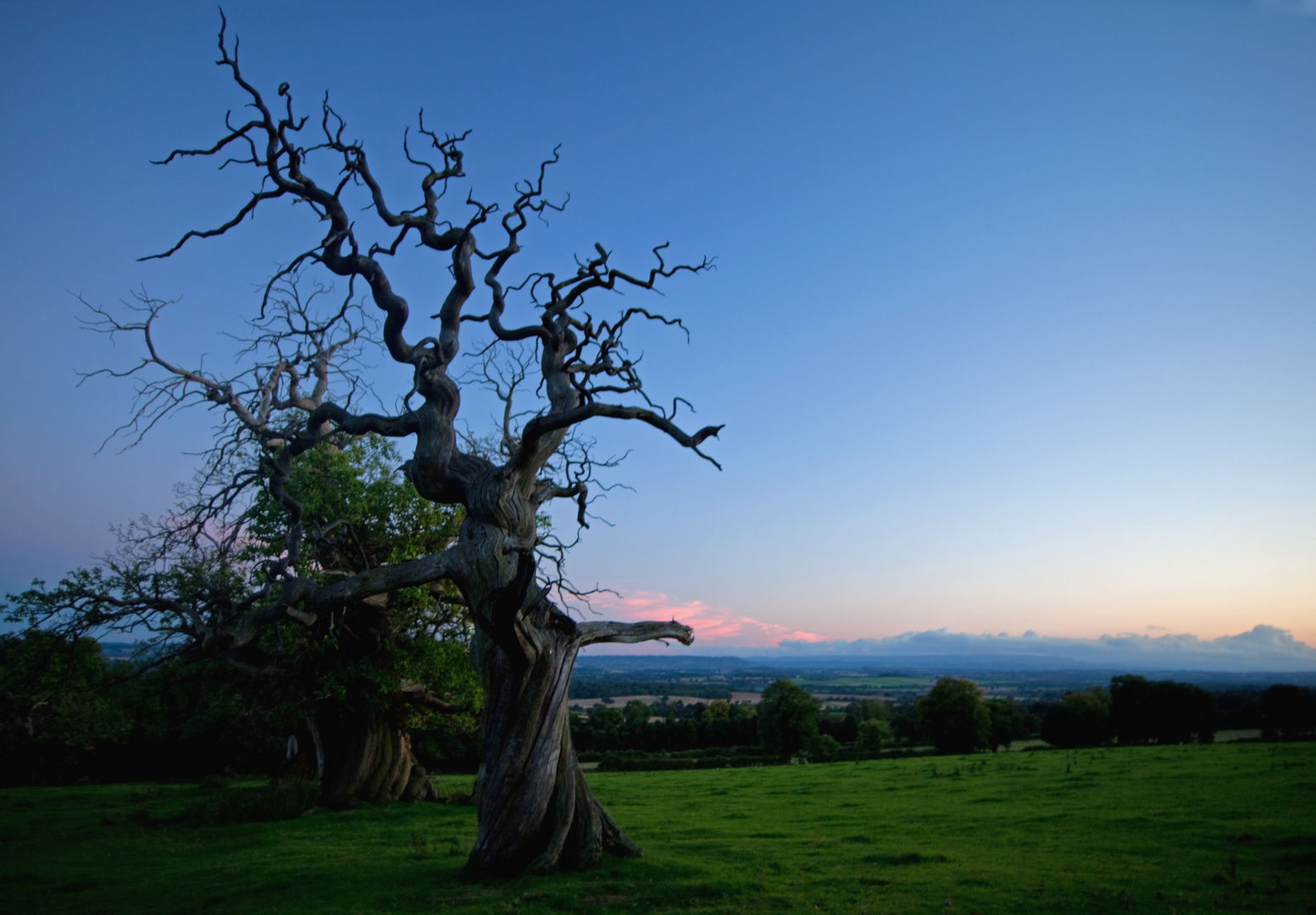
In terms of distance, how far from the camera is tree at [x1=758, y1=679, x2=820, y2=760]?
54.0 m

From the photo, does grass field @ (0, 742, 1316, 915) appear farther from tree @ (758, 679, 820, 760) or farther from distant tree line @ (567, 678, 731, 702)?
distant tree line @ (567, 678, 731, 702)

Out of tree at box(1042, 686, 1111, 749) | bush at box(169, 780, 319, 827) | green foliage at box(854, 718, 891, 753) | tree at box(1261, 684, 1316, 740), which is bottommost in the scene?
green foliage at box(854, 718, 891, 753)

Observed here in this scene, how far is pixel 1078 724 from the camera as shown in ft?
166

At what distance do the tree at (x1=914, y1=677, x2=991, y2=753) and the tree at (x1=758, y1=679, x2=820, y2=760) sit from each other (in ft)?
27.6

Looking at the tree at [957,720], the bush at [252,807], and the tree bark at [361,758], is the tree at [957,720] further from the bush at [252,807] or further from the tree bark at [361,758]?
the bush at [252,807]

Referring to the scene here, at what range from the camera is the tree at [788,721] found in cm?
5400

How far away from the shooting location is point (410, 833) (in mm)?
17781

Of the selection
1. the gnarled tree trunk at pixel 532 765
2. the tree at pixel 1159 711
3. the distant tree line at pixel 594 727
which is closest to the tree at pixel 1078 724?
the distant tree line at pixel 594 727

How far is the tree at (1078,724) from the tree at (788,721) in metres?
16.5

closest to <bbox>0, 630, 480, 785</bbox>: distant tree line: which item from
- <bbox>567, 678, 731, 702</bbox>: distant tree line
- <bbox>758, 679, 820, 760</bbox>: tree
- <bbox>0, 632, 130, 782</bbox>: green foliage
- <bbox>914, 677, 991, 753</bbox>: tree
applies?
<bbox>0, 632, 130, 782</bbox>: green foliage

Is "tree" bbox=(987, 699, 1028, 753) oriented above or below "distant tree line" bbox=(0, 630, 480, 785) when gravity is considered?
below

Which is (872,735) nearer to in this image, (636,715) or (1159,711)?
(1159,711)

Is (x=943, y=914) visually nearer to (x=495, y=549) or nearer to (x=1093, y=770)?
(x=495, y=549)

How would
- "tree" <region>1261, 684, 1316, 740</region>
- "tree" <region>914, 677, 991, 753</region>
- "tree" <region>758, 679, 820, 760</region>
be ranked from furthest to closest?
"tree" <region>758, 679, 820, 760</region> → "tree" <region>914, 677, 991, 753</region> → "tree" <region>1261, 684, 1316, 740</region>
